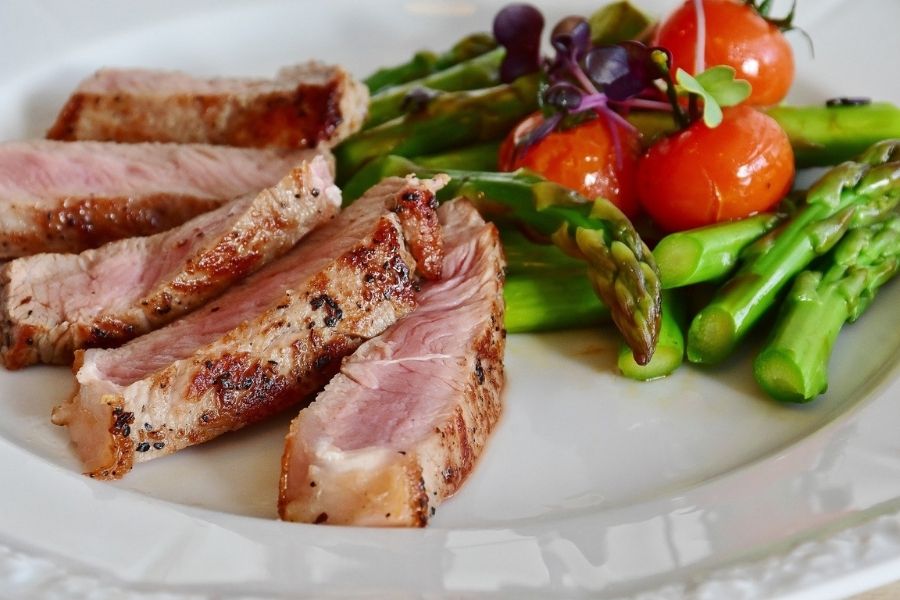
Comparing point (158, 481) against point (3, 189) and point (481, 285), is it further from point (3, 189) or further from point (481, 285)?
point (3, 189)

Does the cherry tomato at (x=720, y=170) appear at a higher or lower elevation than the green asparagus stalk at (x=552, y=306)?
higher

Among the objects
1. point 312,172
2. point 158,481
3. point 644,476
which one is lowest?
point 644,476

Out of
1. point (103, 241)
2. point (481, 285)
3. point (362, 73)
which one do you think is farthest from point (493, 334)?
point (362, 73)

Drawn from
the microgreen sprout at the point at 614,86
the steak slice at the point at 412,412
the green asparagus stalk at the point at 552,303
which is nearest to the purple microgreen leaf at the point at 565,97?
the microgreen sprout at the point at 614,86

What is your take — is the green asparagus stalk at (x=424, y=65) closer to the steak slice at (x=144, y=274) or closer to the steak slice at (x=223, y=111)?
the steak slice at (x=223, y=111)

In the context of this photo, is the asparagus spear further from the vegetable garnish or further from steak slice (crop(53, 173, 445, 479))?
steak slice (crop(53, 173, 445, 479))

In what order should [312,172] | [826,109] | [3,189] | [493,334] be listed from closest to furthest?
[493,334] → [312,172] → [3,189] → [826,109]

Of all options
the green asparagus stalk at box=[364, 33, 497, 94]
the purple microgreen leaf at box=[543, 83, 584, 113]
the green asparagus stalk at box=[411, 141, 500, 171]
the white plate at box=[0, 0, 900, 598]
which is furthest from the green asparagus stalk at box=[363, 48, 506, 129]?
the white plate at box=[0, 0, 900, 598]
